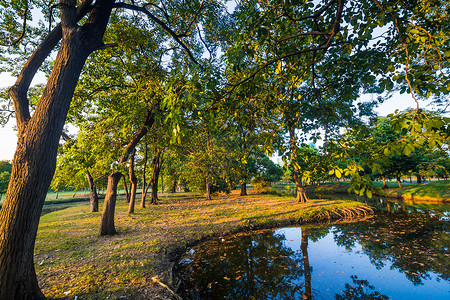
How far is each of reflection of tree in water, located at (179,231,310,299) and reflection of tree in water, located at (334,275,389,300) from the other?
1.07m

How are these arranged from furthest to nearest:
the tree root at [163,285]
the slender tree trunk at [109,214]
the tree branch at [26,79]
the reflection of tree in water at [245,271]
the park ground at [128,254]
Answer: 1. the slender tree trunk at [109,214]
2. the reflection of tree in water at [245,271]
3. the park ground at [128,254]
4. the tree root at [163,285]
5. the tree branch at [26,79]

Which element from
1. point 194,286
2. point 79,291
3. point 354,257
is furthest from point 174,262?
point 354,257

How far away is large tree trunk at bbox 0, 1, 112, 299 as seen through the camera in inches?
123

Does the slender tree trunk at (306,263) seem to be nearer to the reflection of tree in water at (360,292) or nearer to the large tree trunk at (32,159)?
the reflection of tree in water at (360,292)

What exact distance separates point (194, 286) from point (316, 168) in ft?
15.0

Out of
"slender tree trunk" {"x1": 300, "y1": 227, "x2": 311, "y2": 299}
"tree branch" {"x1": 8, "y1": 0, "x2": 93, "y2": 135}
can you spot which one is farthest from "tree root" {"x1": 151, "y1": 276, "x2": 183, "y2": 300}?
"tree branch" {"x1": 8, "y1": 0, "x2": 93, "y2": 135}

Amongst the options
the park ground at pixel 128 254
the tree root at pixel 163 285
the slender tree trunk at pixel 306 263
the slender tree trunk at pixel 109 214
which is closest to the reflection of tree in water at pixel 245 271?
the slender tree trunk at pixel 306 263

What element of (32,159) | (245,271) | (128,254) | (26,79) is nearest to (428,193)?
(245,271)

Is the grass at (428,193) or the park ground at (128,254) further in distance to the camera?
the grass at (428,193)

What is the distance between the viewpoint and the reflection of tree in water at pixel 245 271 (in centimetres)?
478

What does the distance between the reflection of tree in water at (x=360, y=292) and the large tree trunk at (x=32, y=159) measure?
6798 millimetres

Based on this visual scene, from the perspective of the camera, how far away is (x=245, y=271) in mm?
5797

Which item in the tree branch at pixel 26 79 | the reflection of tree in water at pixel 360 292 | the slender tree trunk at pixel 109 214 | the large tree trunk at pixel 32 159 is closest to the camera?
the large tree trunk at pixel 32 159

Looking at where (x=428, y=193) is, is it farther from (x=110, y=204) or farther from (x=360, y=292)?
(x=110, y=204)
